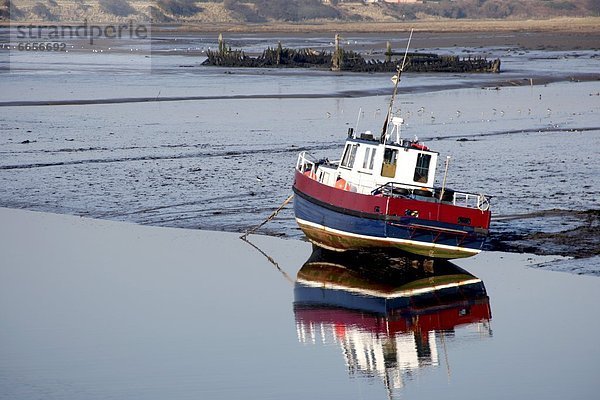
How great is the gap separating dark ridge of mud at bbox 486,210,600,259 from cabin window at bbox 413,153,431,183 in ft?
6.58

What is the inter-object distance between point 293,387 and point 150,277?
703 centimetres

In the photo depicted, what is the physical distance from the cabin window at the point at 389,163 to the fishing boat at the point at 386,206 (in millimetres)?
18

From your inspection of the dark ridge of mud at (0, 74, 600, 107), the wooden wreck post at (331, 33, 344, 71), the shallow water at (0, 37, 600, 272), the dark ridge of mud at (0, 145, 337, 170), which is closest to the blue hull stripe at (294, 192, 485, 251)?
the shallow water at (0, 37, 600, 272)

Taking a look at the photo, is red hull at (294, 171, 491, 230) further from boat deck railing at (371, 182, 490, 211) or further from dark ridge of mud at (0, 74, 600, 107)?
dark ridge of mud at (0, 74, 600, 107)

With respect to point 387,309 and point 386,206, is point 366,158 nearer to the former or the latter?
point 386,206

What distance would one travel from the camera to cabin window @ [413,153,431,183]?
24.0 metres

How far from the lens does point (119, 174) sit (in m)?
33.1

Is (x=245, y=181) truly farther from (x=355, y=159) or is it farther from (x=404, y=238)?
(x=404, y=238)

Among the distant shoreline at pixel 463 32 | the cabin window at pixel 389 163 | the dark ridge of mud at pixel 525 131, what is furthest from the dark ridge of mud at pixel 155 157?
the distant shoreline at pixel 463 32

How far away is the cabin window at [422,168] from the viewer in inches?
944

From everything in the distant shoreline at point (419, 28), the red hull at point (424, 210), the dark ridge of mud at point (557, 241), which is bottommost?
the distant shoreline at point (419, 28)

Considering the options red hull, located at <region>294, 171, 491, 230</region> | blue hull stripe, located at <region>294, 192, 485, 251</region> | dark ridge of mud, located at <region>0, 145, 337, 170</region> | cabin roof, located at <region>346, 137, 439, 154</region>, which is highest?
cabin roof, located at <region>346, 137, 439, 154</region>

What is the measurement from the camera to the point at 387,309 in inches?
822

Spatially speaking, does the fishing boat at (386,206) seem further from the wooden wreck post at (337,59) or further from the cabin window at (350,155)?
the wooden wreck post at (337,59)
